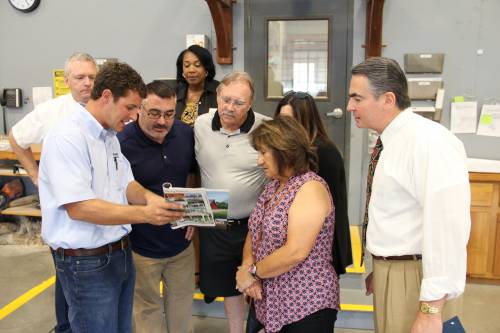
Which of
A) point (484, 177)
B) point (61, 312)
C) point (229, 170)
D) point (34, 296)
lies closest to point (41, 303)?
point (34, 296)

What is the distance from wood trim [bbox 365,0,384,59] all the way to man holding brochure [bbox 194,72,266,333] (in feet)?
6.15

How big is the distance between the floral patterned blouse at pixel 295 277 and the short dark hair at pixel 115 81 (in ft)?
2.30

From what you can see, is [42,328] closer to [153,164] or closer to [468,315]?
[153,164]

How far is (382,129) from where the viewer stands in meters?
1.55

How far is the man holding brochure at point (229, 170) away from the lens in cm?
207

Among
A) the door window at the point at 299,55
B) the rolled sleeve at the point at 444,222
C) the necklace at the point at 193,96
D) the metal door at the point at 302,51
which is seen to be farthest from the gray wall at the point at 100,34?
the rolled sleeve at the point at 444,222

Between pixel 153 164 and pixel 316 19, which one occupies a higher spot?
pixel 316 19

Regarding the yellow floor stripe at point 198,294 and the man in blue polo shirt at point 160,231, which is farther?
the yellow floor stripe at point 198,294

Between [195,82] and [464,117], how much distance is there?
2386mm

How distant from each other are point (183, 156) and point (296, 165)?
73 cm

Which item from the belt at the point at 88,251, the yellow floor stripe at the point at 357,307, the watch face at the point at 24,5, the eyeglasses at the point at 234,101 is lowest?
the yellow floor stripe at the point at 357,307

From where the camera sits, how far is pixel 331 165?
1940mm

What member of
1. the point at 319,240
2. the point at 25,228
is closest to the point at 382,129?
the point at 319,240

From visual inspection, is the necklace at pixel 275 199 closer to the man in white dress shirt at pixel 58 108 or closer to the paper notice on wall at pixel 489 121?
the man in white dress shirt at pixel 58 108
